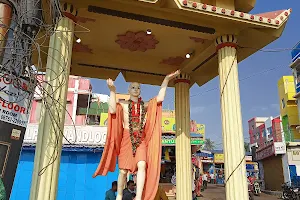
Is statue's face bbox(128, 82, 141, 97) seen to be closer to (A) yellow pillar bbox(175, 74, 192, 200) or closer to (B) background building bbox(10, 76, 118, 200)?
(A) yellow pillar bbox(175, 74, 192, 200)

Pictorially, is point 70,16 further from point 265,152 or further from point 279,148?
point 265,152

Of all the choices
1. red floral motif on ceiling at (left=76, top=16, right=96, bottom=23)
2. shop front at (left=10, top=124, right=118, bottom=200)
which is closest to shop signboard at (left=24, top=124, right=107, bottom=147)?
shop front at (left=10, top=124, right=118, bottom=200)

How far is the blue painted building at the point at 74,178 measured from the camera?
11508mm

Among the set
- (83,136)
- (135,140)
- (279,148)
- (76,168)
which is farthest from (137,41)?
(279,148)

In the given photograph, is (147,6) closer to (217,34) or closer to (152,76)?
(217,34)

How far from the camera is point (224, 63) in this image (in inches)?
211

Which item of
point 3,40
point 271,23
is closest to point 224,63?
point 271,23

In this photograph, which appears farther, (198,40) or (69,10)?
(198,40)

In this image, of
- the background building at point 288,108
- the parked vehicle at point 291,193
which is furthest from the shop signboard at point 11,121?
the background building at point 288,108

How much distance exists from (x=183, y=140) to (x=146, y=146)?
7.89 ft

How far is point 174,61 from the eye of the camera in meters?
7.11

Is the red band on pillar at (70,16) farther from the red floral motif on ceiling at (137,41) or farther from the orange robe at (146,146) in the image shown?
the orange robe at (146,146)

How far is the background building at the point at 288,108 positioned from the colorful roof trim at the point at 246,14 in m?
22.6

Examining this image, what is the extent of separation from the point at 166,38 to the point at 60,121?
2924 mm
